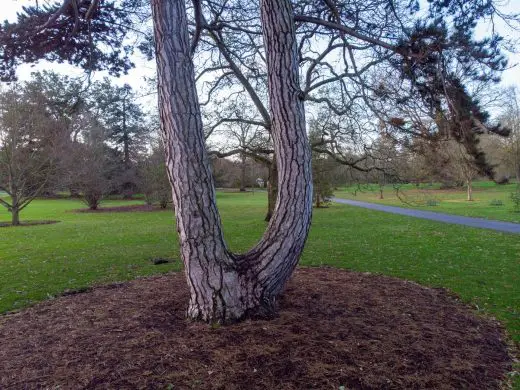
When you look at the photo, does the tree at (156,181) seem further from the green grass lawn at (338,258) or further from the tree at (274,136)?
the tree at (274,136)

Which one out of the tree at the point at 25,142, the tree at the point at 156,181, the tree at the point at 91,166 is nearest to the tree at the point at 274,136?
the tree at the point at 25,142

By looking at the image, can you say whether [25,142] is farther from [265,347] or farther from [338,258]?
[265,347]

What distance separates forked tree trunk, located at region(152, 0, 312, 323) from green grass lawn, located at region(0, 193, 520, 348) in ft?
9.15

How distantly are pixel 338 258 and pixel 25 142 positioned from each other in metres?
17.4

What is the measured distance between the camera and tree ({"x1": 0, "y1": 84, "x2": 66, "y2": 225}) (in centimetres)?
1833

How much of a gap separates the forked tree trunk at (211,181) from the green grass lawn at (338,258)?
2.79 meters

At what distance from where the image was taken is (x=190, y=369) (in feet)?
10.4

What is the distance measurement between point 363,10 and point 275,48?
2.75 metres

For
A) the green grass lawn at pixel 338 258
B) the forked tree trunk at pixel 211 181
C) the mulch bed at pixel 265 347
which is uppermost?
the forked tree trunk at pixel 211 181

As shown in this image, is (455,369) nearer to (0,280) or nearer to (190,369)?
(190,369)

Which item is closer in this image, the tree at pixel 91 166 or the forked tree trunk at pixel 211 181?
the forked tree trunk at pixel 211 181

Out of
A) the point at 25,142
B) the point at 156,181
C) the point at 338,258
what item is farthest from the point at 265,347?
the point at 156,181

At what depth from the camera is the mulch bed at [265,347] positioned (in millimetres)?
3057

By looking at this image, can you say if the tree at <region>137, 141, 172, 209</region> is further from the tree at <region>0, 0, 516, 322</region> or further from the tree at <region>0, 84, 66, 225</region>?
the tree at <region>0, 0, 516, 322</region>
